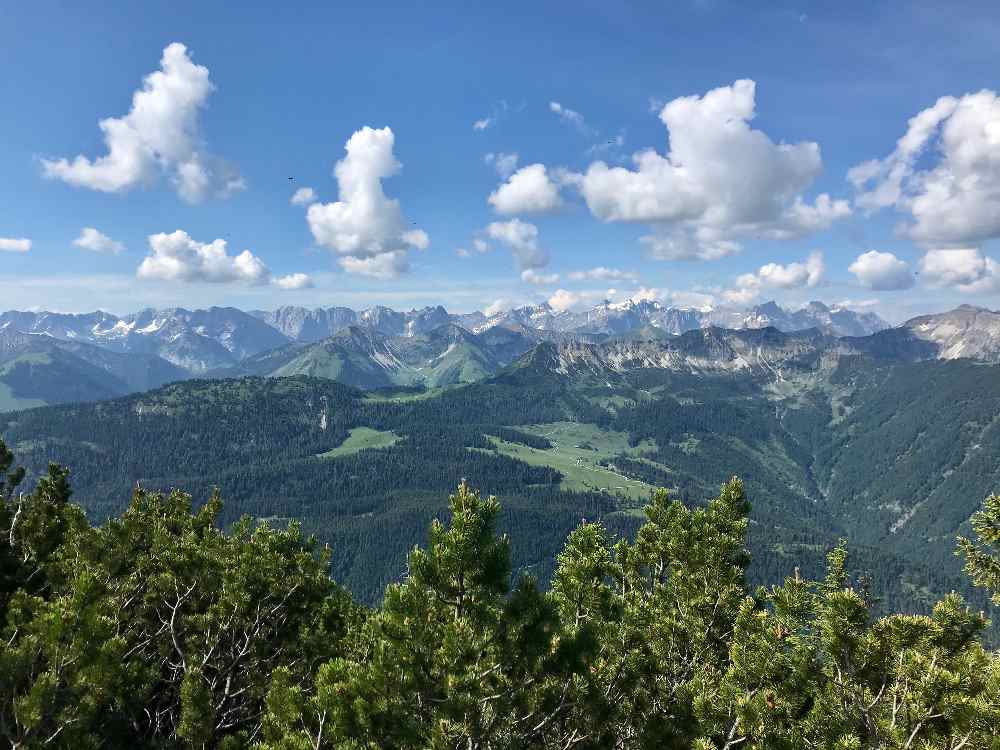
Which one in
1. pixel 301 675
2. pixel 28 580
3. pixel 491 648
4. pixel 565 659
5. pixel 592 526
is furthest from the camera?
pixel 592 526

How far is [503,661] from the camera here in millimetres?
14656

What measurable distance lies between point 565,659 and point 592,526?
449 inches

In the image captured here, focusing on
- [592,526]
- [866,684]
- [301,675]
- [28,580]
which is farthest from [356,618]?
[866,684]

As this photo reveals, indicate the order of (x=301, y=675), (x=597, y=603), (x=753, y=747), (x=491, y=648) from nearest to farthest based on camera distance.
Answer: (x=753, y=747) → (x=491, y=648) → (x=597, y=603) → (x=301, y=675)

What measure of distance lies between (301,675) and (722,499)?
72.5 ft

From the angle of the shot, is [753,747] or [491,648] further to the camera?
[491,648]

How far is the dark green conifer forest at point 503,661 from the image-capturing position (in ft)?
41.8

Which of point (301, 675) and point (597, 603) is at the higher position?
point (597, 603)

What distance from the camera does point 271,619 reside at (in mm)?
24062

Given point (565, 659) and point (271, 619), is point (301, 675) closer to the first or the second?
point (271, 619)

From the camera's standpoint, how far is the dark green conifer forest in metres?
12.7

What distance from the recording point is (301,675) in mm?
22969

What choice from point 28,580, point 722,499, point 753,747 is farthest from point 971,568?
point 28,580

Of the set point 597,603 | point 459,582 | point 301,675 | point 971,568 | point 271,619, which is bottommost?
point 301,675
